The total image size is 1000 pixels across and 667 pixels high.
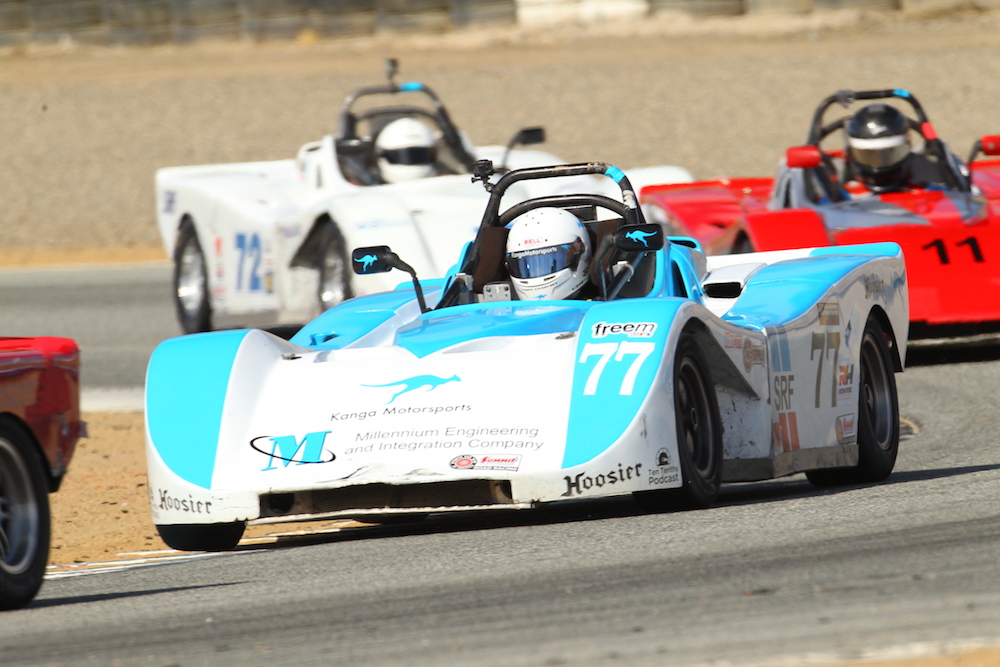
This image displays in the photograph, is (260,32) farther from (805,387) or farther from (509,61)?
(805,387)

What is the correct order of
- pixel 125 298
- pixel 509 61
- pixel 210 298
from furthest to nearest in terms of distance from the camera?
pixel 509 61
pixel 125 298
pixel 210 298

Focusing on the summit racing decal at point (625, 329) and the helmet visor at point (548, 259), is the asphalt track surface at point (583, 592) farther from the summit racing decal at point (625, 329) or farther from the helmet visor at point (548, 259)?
the helmet visor at point (548, 259)

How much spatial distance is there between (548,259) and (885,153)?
5.81 meters

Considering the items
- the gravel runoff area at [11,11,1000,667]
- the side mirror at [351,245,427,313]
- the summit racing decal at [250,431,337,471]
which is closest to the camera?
the summit racing decal at [250,431,337,471]

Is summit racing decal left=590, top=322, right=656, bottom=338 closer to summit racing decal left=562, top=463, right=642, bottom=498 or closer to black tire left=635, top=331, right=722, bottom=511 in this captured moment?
black tire left=635, top=331, right=722, bottom=511

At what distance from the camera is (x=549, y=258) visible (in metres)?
7.54

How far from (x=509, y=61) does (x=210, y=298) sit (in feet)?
48.3

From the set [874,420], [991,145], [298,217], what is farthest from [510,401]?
[991,145]

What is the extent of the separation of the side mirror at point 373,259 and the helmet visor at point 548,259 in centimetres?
55

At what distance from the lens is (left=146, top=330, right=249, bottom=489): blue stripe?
21.5ft

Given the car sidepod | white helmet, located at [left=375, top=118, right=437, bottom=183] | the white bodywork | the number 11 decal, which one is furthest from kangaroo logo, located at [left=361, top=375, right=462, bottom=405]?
white helmet, located at [left=375, top=118, right=437, bottom=183]

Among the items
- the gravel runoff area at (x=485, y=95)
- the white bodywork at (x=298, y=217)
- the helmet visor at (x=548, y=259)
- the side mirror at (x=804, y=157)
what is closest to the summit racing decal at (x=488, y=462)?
the helmet visor at (x=548, y=259)

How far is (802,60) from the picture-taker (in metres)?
26.0

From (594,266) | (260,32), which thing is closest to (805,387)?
(594,266)
